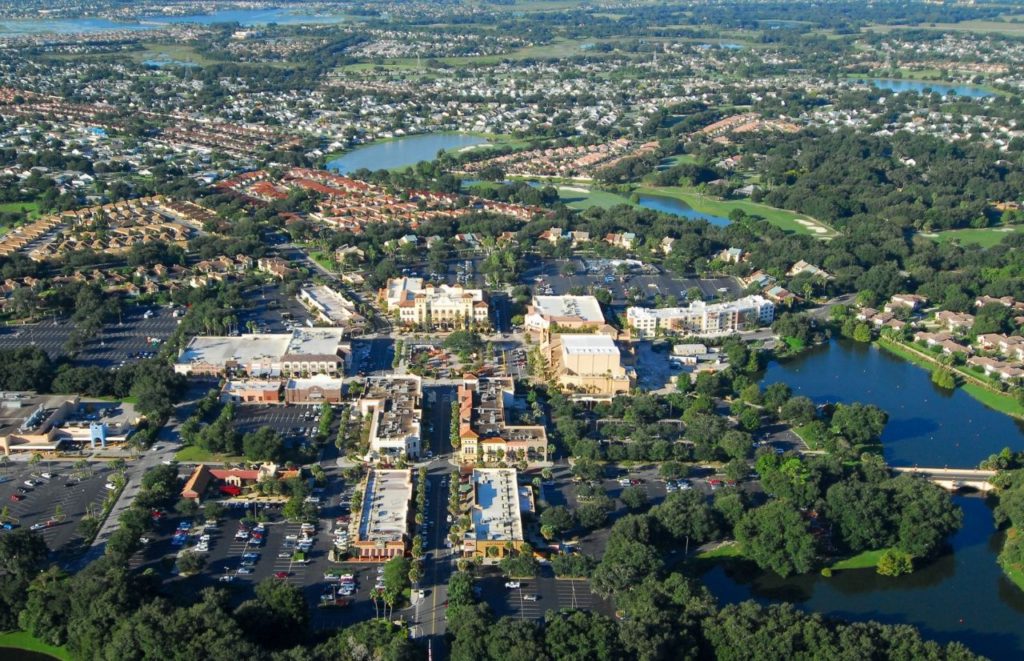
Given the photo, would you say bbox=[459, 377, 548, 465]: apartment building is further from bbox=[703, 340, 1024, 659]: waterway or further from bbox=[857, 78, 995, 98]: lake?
bbox=[857, 78, 995, 98]: lake

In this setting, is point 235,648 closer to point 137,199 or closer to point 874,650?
point 874,650

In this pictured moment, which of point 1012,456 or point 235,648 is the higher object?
point 235,648

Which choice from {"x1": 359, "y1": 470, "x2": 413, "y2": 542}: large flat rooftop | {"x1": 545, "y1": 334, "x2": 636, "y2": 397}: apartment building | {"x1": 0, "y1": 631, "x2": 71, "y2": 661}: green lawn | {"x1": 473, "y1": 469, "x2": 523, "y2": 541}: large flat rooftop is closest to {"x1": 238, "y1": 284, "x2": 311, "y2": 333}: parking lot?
{"x1": 545, "y1": 334, "x2": 636, "y2": 397}: apartment building

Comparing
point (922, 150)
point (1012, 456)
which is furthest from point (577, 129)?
point (1012, 456)

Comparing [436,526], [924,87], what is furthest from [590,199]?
[924,87]

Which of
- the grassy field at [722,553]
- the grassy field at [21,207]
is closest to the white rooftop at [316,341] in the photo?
the grassy field at [722,553]

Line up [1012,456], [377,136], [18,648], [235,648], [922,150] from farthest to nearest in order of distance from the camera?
[377,136] < [922,150] < [1012,456] < [18,648] < [235,648]

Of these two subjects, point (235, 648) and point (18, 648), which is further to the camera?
point (18, 648)
